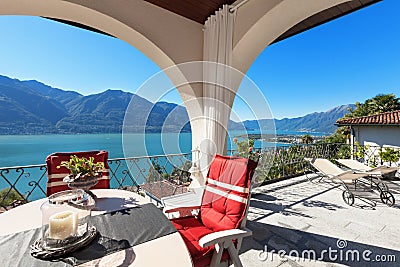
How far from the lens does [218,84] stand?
9.01 feet

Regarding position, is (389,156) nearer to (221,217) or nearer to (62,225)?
(221,217)

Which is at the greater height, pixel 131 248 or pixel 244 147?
pixel 244 147

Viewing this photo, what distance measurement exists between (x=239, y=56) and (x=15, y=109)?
203 inches

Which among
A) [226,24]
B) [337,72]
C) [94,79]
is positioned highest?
[337,72]

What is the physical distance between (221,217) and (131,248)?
82 centimetres

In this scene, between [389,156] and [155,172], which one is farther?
[389,156]

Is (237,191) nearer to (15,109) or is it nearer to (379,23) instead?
(15,109)

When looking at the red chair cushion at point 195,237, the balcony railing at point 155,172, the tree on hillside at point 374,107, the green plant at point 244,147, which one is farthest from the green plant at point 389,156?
the tree on hillside at point 374,107

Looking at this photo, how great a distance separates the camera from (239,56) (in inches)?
117

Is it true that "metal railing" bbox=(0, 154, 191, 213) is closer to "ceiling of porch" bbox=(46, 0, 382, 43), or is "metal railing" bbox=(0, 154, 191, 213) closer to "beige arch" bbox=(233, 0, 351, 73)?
"beige arch" bbox=(233, 0, 351, 73)

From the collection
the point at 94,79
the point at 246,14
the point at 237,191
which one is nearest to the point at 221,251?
the point at 237,191

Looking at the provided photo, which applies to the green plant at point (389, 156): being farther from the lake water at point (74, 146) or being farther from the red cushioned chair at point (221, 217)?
the red cushioned chair at point (221, 217)

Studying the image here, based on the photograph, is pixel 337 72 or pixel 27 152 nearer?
pixel 27 152

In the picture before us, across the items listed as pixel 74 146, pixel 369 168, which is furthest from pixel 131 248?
pixel 369 168
